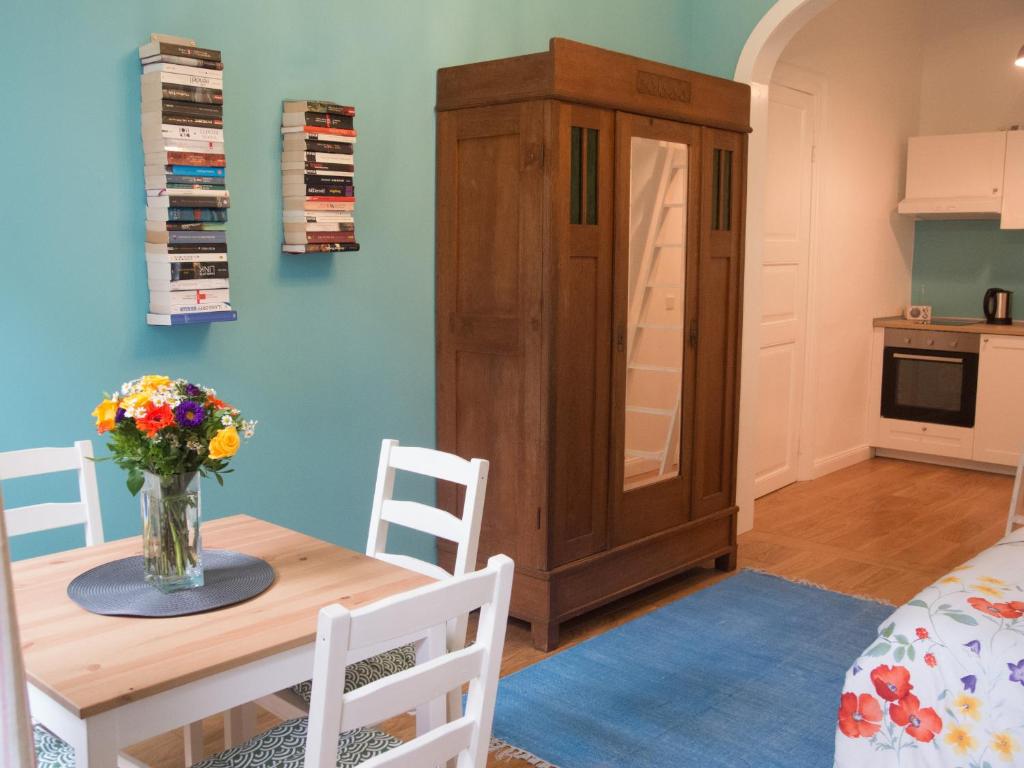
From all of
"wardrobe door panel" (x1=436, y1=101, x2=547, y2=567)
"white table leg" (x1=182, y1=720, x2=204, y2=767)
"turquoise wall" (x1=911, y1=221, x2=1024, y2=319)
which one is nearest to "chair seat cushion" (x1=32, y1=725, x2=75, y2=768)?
"white table leg" (x1=182, y1=720, x2=204, y2=767)

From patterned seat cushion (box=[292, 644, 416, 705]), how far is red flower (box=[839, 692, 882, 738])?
90cm

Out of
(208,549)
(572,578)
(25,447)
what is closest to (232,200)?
(25,447)

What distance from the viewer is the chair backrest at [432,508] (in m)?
2.22

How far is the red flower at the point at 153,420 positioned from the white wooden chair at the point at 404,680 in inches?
22.9

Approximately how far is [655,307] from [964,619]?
190 cm

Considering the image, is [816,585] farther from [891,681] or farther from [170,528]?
[170,528]

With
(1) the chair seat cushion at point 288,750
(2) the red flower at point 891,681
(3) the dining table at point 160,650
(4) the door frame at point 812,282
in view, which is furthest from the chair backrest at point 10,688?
(4) the door frame at point 812,282

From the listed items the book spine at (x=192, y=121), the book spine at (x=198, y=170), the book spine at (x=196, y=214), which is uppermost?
the book spine at (x=192, y=121)

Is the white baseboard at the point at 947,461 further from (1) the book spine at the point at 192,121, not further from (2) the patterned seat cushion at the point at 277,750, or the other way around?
(2) the patterned seat cushion at the point at 277,750

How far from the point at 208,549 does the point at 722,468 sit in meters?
2.54

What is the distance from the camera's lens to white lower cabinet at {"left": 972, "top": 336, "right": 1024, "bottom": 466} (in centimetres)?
585

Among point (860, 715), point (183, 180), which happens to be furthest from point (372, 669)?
point (183, 180)

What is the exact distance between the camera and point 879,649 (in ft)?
6.77

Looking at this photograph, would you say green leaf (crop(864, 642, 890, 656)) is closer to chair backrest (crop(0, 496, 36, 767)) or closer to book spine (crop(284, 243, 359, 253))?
chair backrest (crop(0, 496, 36, 767))
